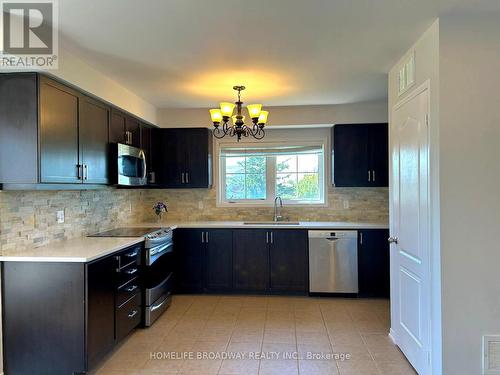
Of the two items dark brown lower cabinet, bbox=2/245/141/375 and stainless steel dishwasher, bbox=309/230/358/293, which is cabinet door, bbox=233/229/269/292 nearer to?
stainless steel dishwasher, bbox=309/230/358/293

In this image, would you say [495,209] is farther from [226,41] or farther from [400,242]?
[226,41]

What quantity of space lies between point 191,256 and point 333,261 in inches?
70.5

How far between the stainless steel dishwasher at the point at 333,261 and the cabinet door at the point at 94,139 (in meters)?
2.47

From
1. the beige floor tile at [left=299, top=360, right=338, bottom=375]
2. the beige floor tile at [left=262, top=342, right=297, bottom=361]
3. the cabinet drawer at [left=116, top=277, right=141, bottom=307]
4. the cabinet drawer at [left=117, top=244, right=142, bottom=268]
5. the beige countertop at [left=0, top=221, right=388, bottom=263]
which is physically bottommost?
the beige floor tile at [left=299, top=360, right=338, bottom=375]

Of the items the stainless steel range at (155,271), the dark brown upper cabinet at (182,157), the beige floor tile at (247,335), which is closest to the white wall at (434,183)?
the beige floor tile at (247,335)

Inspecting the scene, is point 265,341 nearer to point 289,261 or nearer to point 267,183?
point 289,261

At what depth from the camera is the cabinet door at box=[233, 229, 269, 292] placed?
13.3 ft

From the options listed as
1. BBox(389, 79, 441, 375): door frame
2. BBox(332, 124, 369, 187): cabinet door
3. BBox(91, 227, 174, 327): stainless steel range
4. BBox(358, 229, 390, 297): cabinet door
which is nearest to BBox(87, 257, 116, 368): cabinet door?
BBox(91, 227, 174, 327): stainless steel range

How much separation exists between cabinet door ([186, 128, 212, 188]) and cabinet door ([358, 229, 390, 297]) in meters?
2.16

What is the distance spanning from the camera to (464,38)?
2.02 meters

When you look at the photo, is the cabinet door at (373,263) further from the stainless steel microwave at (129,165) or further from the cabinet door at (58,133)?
the cabinet door at (58,133)

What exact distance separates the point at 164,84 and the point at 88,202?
4.78 ft

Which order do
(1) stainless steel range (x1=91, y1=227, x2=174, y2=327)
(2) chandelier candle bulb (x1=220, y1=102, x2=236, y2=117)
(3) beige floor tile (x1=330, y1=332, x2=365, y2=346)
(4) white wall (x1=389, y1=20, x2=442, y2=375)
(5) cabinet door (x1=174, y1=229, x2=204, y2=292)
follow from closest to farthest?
(4) white wall (x1=389, y1=20, x2=442, y2=375) < (3) beige floor tile (x1=330, y1=332, x2=365, y2=346) < (2) chandelier candle bulb (x1=220, y1=102, x2=236, y2=117) < (1) stainless steel range (x1=91, y1=227, x2=174, y2=327) < (5) cabinet door (x1=174, y1=229, x2=204, y2=292)

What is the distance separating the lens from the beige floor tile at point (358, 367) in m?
2.37
